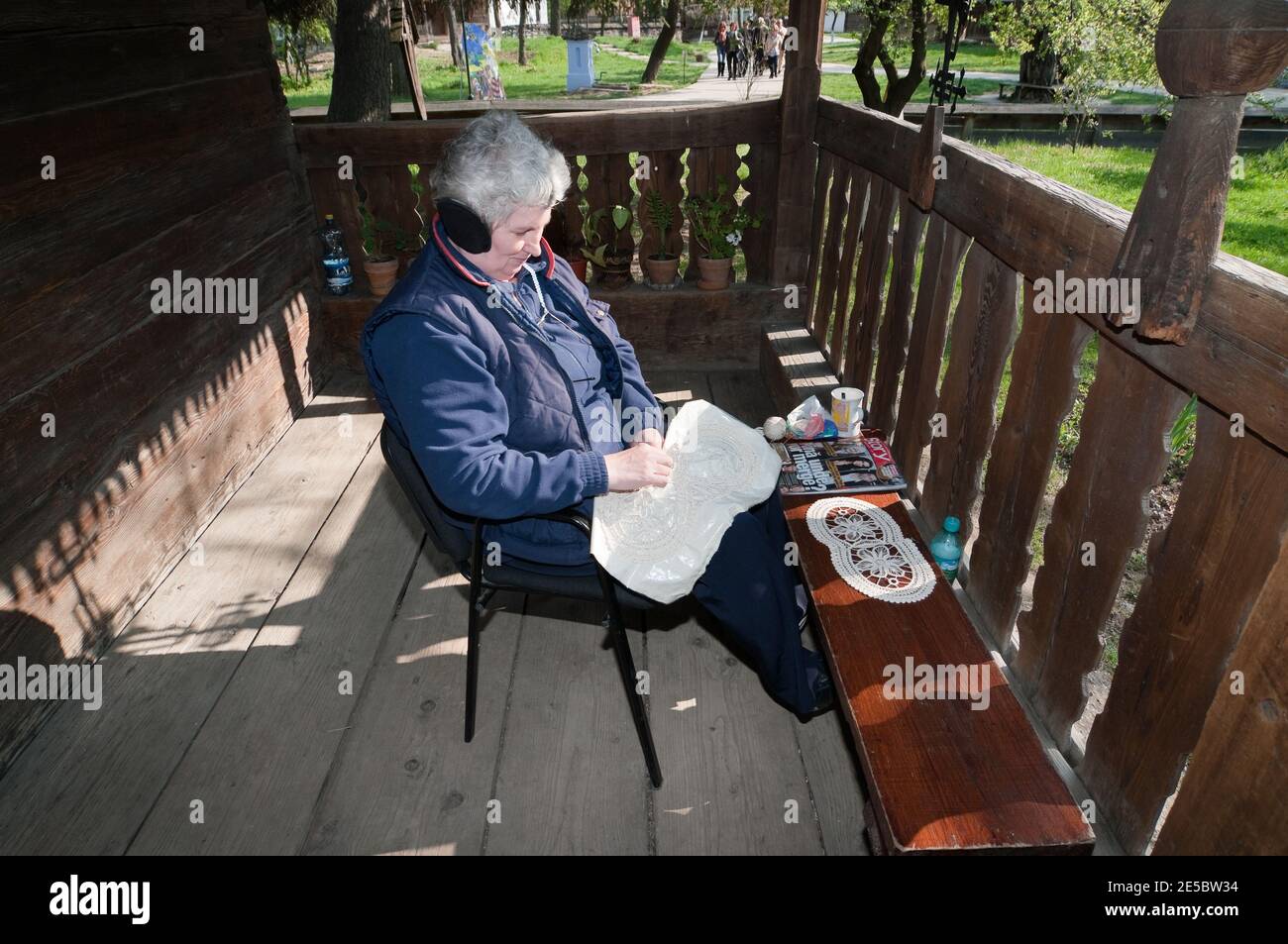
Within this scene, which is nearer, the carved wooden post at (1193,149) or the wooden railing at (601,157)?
the carved wooden post at (1193,149)

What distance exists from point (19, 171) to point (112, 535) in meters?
1.11

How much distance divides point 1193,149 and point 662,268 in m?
3.30

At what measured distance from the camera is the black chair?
1.79 metres

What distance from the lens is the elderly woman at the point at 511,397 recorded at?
1.71 metres

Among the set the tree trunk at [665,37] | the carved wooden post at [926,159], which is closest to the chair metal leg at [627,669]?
the carved wooden post at [926,159]

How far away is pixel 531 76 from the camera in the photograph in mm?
24078

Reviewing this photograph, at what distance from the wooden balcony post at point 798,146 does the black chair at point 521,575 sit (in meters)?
2.76

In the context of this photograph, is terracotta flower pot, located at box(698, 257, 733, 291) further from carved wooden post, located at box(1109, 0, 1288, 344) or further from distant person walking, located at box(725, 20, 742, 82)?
distant person walking, located at box(725, 20, 742, 82)

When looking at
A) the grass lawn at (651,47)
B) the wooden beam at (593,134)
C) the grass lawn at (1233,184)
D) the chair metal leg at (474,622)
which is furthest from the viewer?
the grass lawn at (651,47)

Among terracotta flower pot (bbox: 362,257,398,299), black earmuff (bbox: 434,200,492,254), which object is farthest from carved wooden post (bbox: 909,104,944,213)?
terracotta flower pot (bbox: 362,257,398,299)

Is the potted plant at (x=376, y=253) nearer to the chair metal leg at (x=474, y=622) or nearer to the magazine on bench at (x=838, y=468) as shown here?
the magazine on bench at (x=838, y=468)

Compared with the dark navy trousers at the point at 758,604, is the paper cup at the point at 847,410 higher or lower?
higher

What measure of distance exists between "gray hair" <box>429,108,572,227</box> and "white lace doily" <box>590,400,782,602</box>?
70 cm

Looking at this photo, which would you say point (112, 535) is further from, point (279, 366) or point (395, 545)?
point (279, 366)
